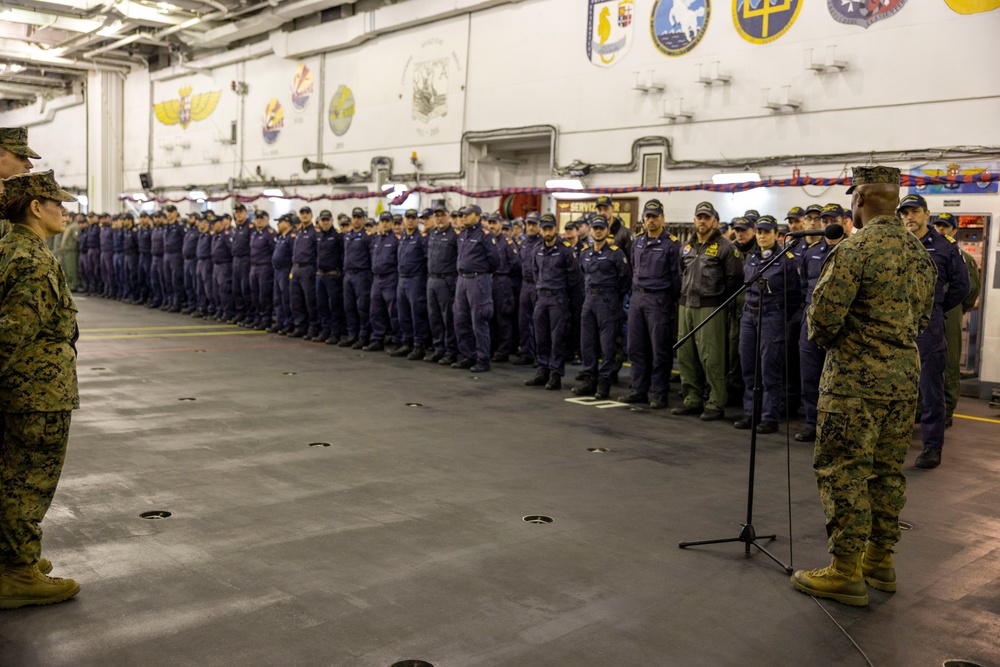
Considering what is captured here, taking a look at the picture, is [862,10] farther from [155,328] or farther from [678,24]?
[155,328]

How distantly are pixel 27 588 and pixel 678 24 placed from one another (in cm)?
1118

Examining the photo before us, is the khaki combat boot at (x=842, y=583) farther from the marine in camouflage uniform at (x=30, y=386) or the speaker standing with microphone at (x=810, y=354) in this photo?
the speaker standing with microphone at (x=810, y=354)

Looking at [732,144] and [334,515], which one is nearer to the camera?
[334,515]

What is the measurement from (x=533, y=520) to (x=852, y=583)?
1.56 meters

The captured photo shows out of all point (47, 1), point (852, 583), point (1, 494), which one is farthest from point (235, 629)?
point (47, 1)

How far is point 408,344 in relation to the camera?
10852 millimetres

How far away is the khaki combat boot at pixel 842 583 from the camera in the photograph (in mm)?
3373

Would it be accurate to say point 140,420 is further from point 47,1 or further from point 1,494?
point 47,1

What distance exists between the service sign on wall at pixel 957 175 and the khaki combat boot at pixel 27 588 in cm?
898

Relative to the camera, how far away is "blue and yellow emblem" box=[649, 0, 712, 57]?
11.5 metres

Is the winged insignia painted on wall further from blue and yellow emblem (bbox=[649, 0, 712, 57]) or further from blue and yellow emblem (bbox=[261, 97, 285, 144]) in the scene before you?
blue and yellow emblem (bbox=[649, 0, 712, 57])

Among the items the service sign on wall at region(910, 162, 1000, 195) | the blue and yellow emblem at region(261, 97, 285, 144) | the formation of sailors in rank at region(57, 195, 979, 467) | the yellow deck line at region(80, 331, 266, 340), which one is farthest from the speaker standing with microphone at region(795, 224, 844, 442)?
the blue and yellow emblem at region(261, 97, 285, 144)

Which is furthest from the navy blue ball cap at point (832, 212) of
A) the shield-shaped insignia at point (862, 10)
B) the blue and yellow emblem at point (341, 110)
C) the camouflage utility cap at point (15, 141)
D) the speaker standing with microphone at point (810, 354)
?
the blue and yellow emblem at point (341, 110)

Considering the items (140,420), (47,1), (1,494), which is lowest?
(140,420)
